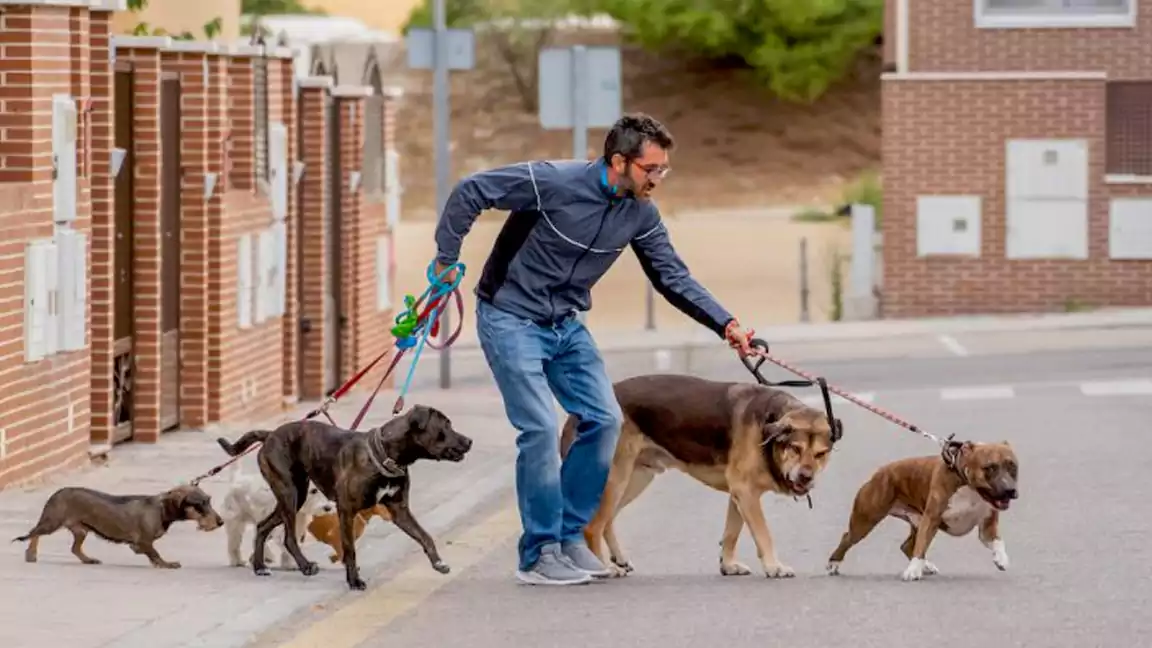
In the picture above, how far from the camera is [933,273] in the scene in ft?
129

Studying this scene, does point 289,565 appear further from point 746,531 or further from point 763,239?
point 763,239

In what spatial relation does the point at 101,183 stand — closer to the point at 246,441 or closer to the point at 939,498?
the point at 246,441

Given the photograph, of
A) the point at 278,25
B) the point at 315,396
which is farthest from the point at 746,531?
the point at 278,25

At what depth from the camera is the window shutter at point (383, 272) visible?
26.3 m

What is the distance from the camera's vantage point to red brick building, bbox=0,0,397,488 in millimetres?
16172

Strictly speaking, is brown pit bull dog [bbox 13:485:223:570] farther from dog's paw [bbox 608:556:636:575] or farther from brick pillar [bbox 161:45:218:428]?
brick pillar [bbox 161:45:218:428]

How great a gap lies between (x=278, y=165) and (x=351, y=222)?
10.6 feet

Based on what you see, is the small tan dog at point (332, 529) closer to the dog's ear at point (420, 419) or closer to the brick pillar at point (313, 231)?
the dog's ear at point (420, 419)

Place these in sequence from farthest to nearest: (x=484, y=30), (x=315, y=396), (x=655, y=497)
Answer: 1. (x=484, y=30)
2. (x=315, y=396)
3. (x=655, y=497)

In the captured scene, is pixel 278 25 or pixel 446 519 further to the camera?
pixel 278 25

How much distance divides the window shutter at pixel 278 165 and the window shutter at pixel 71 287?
15.8ft

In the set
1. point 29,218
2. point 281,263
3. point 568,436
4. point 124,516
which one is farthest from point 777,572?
point 281,263

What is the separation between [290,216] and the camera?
22.6 m

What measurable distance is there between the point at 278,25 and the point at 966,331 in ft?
187
